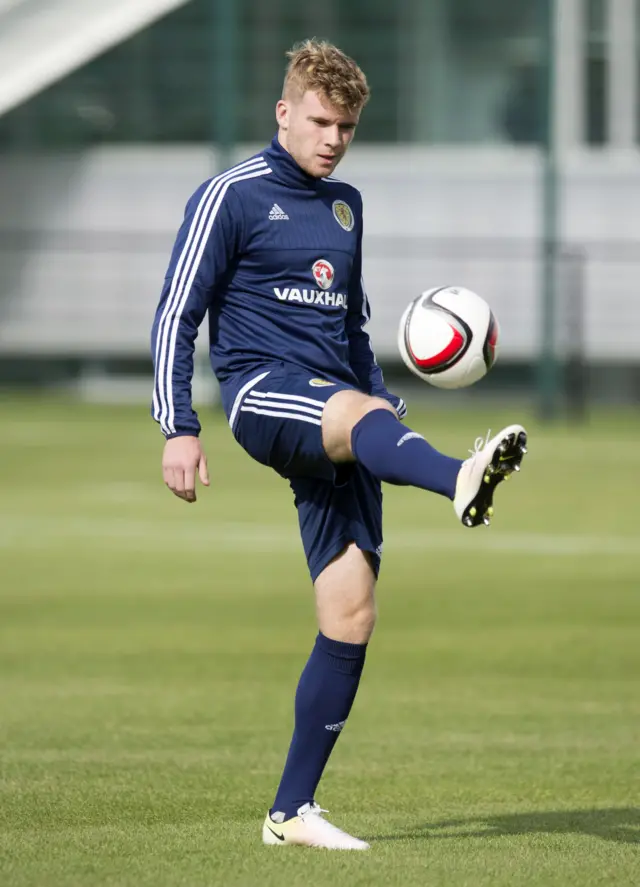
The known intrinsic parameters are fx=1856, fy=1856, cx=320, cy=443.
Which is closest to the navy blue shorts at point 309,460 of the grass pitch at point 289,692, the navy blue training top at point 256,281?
the navy blue training top at point 256,281

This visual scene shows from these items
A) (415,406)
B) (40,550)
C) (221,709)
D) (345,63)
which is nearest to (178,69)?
(415,406)

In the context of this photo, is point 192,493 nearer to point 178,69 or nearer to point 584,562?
point 584,562

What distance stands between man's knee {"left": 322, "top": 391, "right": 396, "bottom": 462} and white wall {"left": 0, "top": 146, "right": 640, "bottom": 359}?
1989 cm

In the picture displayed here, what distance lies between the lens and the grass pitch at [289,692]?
16.8ft

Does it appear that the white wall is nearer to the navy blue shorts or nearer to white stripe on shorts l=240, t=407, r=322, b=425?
the navy blue shorts

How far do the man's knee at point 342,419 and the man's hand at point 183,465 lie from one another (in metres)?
0.35

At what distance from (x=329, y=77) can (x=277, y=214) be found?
426 mm

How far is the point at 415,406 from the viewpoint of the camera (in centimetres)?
2550

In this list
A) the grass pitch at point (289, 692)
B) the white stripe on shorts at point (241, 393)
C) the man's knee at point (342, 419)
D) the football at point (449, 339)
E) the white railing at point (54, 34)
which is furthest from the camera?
the white railing at point (54, 34)

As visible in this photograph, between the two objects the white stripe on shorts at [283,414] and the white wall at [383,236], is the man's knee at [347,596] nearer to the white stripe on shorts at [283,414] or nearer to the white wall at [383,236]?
the white stripe on shorts at [283,414]

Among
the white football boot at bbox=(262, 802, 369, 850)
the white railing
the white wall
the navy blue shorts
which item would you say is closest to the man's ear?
the navy blue shorts

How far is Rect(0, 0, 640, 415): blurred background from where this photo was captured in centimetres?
2542

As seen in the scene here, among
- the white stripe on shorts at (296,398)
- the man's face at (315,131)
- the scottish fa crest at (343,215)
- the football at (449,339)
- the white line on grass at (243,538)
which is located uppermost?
the man's face at (315,131)

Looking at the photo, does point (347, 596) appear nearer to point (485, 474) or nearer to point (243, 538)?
point (485, 474)
